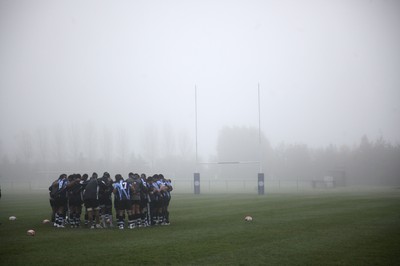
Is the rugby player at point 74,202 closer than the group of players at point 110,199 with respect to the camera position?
No

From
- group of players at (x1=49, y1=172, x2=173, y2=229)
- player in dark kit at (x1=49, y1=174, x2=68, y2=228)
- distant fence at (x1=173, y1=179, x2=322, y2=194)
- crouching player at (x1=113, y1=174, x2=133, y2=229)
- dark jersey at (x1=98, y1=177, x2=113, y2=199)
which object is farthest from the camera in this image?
distant fence at (x1=173, y1=179, x2=322, y2=194)

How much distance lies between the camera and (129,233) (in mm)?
16891

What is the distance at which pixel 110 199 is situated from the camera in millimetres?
19406

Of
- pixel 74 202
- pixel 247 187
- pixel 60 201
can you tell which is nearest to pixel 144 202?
pixel 74 202

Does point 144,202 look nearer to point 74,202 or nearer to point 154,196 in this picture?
point 154,196

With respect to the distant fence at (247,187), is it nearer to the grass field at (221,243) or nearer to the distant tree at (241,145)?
the distant tree at (241,145)

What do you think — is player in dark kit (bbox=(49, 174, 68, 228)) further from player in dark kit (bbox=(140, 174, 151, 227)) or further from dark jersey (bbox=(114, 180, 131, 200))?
player in dark kit (bbox=(140, 174, 151, 227))

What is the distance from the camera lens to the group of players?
18.8m

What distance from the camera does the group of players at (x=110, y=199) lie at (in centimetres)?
1878

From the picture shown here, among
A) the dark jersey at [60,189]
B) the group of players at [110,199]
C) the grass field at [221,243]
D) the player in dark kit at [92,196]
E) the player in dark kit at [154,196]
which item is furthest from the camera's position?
the dark jersey at [60,189]

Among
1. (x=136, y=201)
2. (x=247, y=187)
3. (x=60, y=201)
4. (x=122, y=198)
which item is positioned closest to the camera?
(x=122, y=198)

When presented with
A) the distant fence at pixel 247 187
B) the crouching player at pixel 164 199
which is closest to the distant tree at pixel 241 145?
the distant fence at pixel 247 187

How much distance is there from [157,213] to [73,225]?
3.79m

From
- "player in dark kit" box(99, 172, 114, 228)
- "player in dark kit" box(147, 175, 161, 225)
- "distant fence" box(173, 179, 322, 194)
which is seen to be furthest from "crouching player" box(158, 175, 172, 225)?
"distant fence" box(173, 179, 322, 194)
